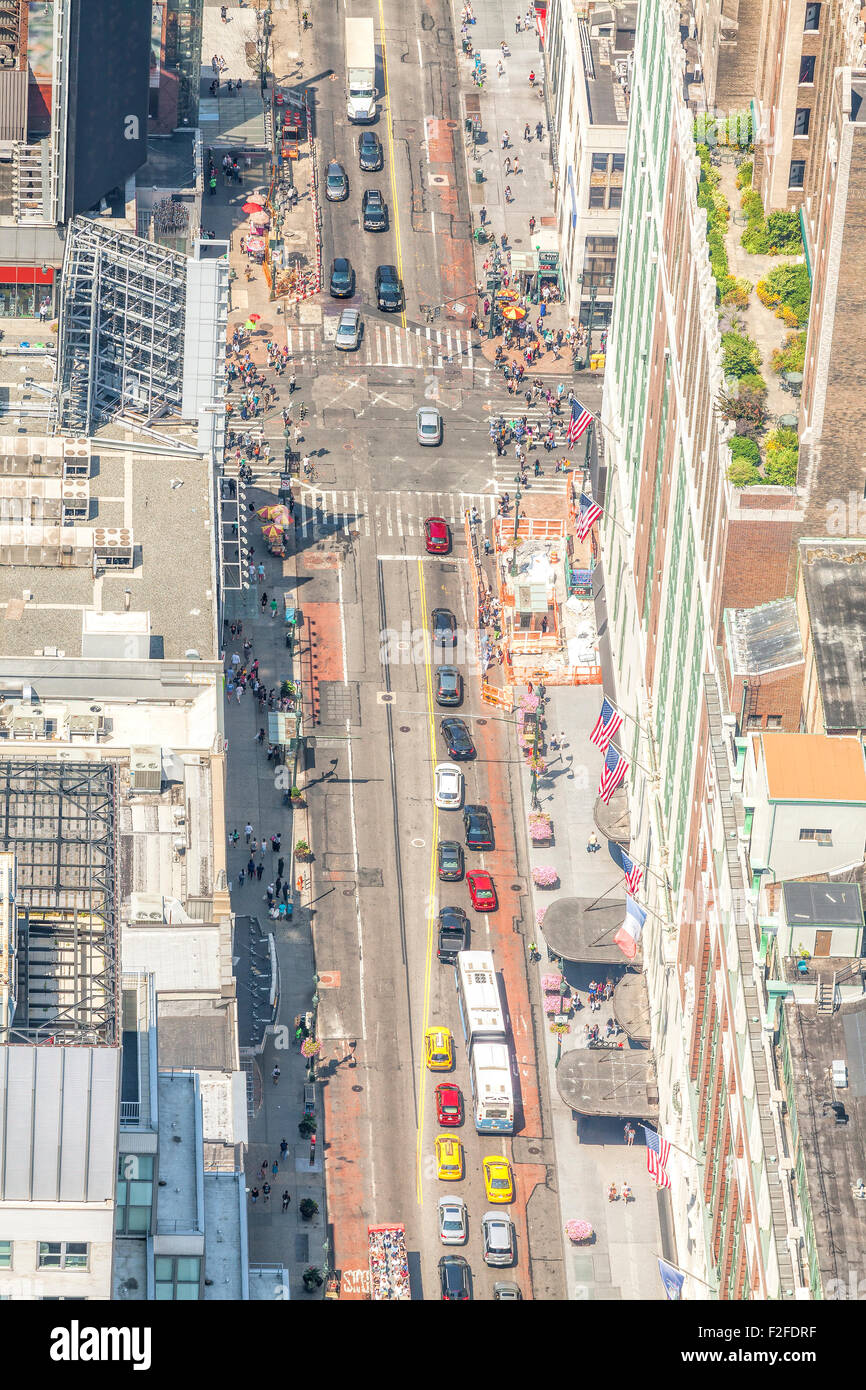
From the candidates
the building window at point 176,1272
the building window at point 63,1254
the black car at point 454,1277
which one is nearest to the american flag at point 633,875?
the black car at point 454,1277

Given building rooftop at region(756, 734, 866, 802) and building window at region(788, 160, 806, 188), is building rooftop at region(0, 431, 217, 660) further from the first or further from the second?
building rooftop at region(756, 734, 866, 802)

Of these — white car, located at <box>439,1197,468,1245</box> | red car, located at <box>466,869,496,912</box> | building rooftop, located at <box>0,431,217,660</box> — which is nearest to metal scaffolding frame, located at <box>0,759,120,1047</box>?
white car, located at <box>439,1197,468,1245</box>

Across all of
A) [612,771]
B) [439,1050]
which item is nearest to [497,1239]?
[439,1050]


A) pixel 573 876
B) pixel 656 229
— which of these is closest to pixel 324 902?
pixel 573 876

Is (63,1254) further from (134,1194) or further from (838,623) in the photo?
(838,623)

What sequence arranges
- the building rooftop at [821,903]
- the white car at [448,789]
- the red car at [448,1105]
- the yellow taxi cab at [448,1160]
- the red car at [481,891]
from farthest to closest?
the white car at [448,789] < the red car at [481,891] < the red car at [448,1105] < the yellow taxi cab at [448,1160] < the building rooftop at [821,903]

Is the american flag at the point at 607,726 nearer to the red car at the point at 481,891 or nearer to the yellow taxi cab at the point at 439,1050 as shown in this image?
the red car at the point at 481,891
